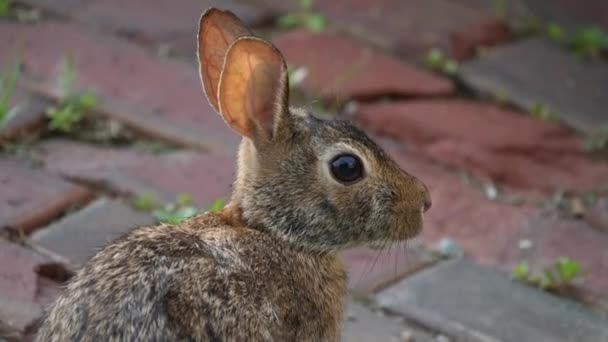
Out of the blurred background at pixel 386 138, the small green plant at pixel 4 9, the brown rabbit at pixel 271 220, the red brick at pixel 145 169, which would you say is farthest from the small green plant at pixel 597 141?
the small green plant at pixel 4 9

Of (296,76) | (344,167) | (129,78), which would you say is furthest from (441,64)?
(344,167)

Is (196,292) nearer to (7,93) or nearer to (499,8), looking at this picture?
(7,93)

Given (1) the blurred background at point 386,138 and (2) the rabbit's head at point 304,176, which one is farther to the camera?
(1) the blurred background at point 386,138

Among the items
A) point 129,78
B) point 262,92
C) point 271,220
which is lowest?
point 129,78

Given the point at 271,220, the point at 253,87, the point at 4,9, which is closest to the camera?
the point at 253,87

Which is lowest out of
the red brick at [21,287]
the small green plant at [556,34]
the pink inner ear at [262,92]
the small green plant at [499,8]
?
the red brick at [21,287]

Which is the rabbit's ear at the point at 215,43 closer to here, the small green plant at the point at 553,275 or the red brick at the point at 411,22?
the small green plant at the point at 553,275
